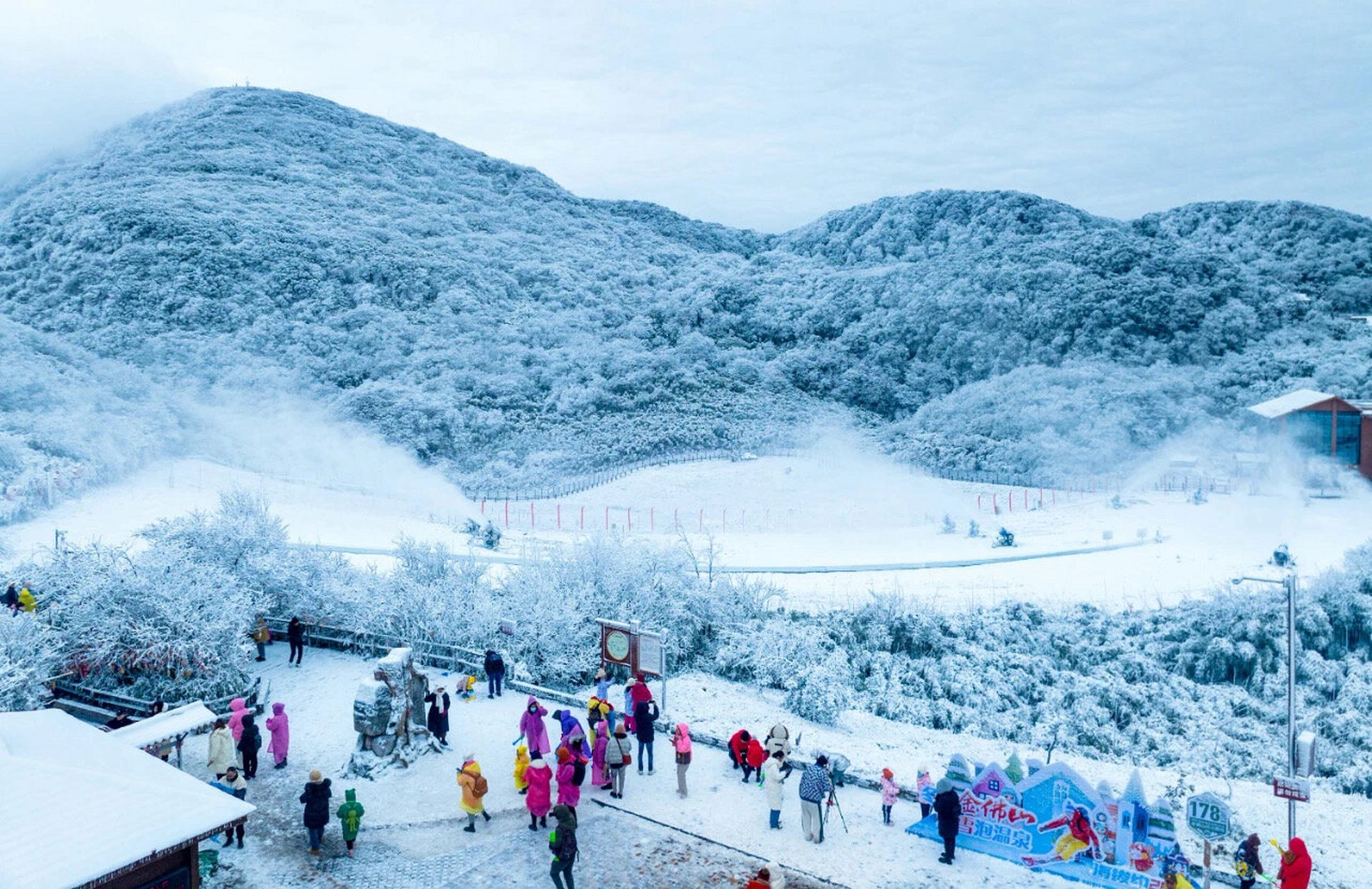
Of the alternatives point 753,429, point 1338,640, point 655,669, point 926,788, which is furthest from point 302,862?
point 753,429

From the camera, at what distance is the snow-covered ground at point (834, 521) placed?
22.7 metres

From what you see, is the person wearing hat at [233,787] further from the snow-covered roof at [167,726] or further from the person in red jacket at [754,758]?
the person in red jacket at [754,758]

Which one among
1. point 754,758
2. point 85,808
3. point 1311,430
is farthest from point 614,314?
point 85,808

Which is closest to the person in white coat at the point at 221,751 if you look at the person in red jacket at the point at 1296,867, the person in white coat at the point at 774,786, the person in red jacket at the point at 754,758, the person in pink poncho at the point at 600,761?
the person in pink poncho at the point at 600,761

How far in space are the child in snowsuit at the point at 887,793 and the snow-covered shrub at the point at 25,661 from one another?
37.9 ft

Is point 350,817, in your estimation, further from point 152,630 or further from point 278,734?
point 152,630

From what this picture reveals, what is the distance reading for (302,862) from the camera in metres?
10.2

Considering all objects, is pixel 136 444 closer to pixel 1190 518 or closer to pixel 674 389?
pixel 674 389

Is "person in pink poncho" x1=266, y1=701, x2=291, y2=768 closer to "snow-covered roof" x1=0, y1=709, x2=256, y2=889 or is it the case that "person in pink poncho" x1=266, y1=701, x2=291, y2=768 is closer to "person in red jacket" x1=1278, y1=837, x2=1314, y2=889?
"snow-covered roof" x1=0, y1=709, x2=256, y2=889

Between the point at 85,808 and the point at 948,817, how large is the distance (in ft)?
26.5

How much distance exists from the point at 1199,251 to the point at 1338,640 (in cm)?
5965

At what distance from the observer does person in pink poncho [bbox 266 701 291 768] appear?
12.4 m

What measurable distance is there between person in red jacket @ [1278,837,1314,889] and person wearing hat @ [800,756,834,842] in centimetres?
439

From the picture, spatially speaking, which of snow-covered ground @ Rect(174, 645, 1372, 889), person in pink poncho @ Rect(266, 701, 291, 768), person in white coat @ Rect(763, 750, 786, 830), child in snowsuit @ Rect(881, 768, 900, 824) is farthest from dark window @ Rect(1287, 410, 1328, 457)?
person in pink poncho @ Rect(266, 701, 291, 768)
